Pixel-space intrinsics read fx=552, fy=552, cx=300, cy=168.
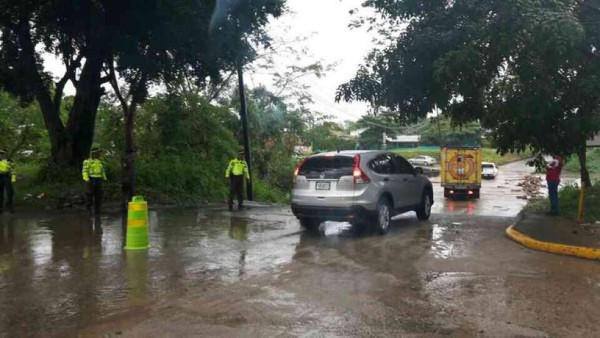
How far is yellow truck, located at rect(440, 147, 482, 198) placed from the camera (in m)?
28.5

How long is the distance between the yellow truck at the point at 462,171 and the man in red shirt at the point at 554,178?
15759 mm

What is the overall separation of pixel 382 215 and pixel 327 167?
4.60 feet

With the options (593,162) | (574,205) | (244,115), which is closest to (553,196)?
(574,205)

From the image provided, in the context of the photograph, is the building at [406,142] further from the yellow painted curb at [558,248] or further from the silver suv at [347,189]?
the yellow painted curb at [558,248]

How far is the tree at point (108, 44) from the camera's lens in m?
14.4

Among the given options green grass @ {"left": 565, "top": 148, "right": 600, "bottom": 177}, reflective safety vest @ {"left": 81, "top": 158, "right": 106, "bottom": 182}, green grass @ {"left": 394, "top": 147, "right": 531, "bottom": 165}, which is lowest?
reflective safety vest @ {"left": 81, "top": 158, "right": 106, "bottom": 182}

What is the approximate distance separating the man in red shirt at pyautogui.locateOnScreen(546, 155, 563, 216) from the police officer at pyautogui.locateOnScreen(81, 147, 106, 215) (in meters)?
10.7

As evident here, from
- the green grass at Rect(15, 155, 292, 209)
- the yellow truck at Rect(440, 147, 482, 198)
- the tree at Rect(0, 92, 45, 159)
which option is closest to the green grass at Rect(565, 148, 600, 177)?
the yellow truck at Rect(440, 147, 482, 198)

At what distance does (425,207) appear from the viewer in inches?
508

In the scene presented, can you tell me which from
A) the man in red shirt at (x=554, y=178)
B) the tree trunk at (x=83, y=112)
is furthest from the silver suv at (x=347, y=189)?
the tree trunk at (x=83, y=112)

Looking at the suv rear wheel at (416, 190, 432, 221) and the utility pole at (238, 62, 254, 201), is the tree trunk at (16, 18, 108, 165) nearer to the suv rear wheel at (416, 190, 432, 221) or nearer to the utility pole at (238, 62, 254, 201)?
the utility pole at (238, 62, 254, 201)

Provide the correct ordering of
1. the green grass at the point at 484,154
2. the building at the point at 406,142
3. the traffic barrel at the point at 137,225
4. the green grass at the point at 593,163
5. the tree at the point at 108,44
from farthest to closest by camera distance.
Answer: the building at the point at 406,142
the green grass at the point at 484,154
the green grass at the point at 593,163
the tree at the point at 108,44
the traffic barrel at the point at 137,225

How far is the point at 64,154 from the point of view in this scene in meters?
16.8

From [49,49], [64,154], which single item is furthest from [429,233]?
[49,49]
